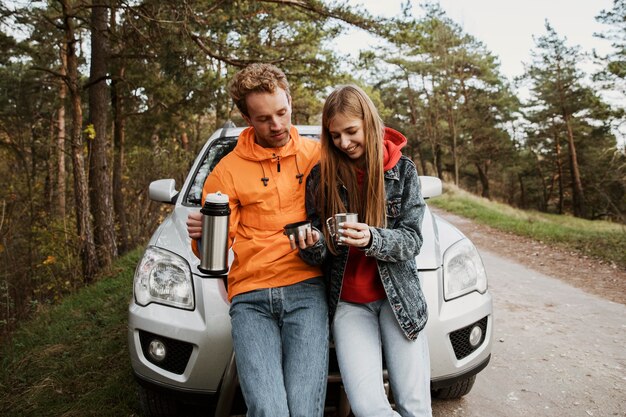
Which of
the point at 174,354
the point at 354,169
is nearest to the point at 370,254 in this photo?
the point at 354,169

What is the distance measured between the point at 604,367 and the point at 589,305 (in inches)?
78.5

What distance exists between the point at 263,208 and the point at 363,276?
0.56 meters

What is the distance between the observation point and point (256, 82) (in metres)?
2.07

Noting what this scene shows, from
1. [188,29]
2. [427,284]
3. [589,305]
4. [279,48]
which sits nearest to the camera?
[427,284]

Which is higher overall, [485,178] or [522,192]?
[485,178]

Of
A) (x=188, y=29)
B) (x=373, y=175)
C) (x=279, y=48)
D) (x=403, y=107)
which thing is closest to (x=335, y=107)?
(x=373, y=175)

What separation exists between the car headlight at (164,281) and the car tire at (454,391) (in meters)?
1.64

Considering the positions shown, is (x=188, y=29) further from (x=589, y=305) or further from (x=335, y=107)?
(x=589, y=305)

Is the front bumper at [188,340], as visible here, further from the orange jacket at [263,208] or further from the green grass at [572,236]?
the green grass at [572,236]

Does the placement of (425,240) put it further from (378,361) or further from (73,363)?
(73,363)

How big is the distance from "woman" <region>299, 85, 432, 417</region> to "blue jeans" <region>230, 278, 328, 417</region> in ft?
0.35

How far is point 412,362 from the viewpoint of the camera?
1937 millimetres

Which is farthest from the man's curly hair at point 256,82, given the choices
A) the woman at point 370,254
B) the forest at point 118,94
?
the forest at point 118,94

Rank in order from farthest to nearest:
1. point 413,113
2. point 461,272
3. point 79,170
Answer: point 413,113 < point 79,170 < point 461,272
